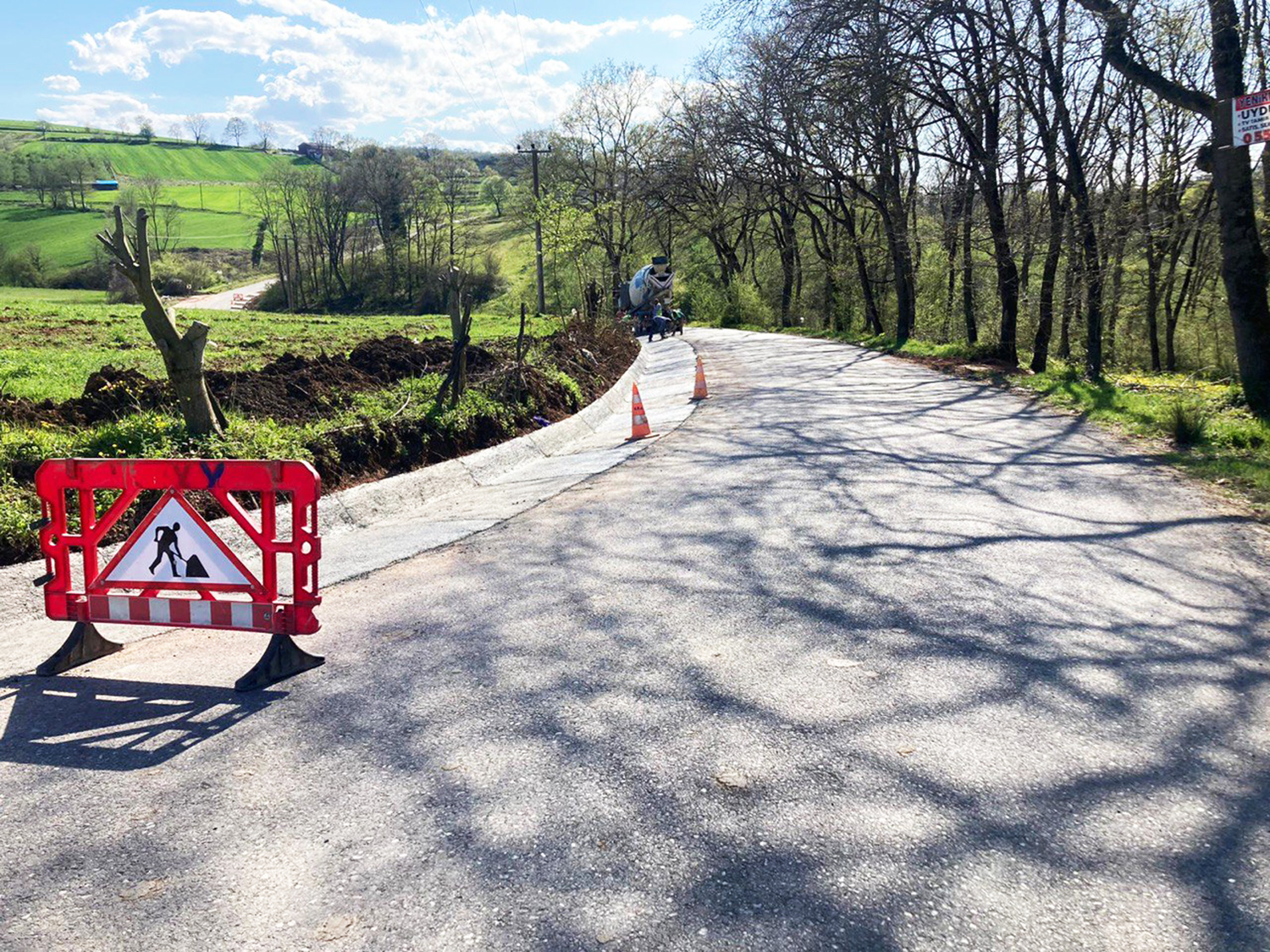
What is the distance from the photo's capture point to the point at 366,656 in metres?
4.87

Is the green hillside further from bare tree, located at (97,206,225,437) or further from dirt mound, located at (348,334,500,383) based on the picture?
bare tree, located at (97,206,225,437)

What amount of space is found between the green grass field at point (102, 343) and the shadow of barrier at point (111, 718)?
6.07 meters

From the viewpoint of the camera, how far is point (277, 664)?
461cm

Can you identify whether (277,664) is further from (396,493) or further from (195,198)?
(195,198)

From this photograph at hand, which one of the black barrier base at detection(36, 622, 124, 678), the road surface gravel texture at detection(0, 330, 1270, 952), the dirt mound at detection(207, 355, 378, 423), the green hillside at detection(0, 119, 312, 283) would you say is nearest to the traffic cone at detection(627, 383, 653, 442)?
the dirt mound at detection(207, 355, 378, 423)

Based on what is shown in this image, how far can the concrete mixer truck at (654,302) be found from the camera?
34906mm

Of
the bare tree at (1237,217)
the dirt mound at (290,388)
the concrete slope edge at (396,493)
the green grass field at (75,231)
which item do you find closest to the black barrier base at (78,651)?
the concrete slope edge at (396,493)

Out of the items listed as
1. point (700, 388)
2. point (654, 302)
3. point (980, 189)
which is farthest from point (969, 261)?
point (654, 302)

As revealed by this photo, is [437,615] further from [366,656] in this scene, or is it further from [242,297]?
[242,297]

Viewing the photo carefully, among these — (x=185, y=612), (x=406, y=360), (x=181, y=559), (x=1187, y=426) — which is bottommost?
(x=185, y=612)

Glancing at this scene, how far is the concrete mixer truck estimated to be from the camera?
1374 inches

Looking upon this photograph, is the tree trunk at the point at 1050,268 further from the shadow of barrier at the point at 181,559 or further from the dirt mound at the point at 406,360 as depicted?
the shadow of barrier at the point at 181,559

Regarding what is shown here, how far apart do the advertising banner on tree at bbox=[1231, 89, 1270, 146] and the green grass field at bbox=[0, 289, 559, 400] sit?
12724mm

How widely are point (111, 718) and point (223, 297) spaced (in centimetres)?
7430
